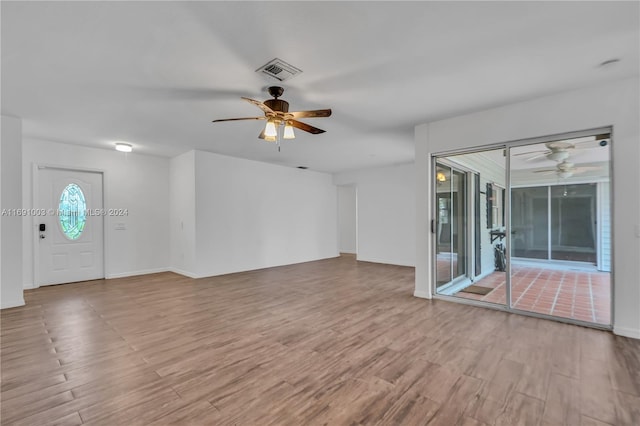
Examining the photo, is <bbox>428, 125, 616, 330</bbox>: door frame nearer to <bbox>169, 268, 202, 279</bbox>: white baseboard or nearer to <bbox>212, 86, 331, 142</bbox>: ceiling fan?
<bbox>212, 86, 331, 142</bbox>: ceiling fan

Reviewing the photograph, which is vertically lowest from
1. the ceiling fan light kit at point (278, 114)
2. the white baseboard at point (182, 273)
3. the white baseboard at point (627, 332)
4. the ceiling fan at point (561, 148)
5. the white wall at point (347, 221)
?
the white baseboard at point (182, 273)

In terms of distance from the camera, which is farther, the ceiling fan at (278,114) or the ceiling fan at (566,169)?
the ceiling fan at (566,169)

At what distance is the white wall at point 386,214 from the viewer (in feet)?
24.1

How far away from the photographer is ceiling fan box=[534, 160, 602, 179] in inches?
136

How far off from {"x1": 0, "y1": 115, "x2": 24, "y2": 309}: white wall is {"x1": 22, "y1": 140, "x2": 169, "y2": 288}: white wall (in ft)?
4.40

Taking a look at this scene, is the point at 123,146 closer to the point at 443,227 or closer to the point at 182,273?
the point at 182,273

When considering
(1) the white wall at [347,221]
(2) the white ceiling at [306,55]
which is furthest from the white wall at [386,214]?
(2) the white ceiling at [306,55]

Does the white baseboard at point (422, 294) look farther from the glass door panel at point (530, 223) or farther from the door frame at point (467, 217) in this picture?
the glass door panel at point (530, 223)

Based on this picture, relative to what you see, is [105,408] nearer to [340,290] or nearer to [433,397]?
[433,397]

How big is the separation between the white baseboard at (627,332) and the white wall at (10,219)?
761 cm

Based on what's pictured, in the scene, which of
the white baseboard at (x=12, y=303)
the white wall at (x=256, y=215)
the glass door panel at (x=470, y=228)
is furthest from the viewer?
the white wall at (x=256, y=215)

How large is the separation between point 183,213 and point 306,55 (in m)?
4.99

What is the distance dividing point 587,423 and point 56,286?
749 cm

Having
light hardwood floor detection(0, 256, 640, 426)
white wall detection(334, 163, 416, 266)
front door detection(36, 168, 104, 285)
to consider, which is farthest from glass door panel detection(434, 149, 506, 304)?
front door detection(36, 168, 104, 285)
